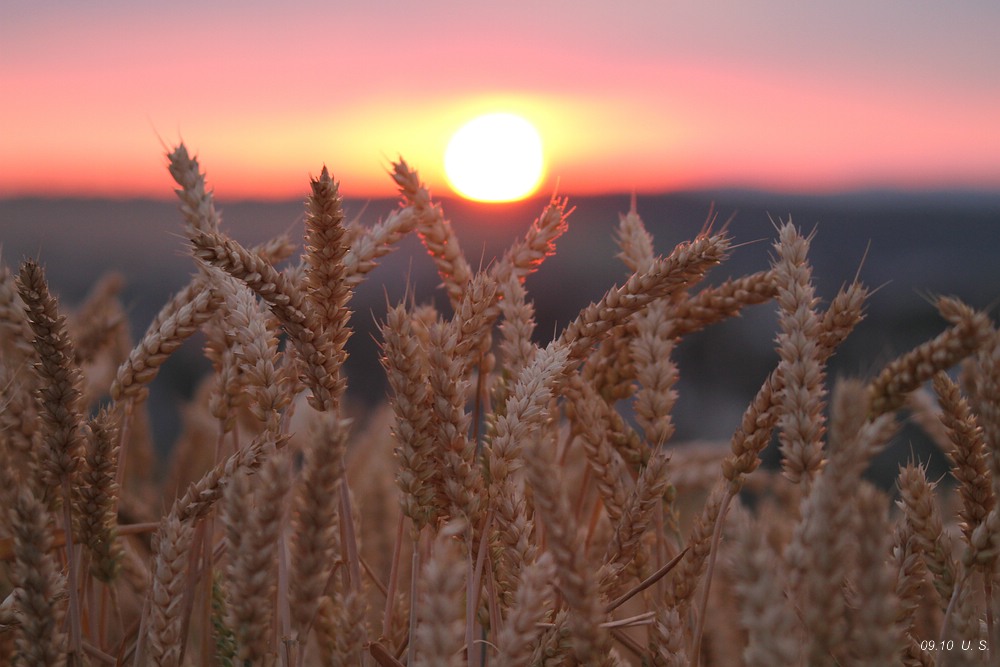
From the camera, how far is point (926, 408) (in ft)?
7.44

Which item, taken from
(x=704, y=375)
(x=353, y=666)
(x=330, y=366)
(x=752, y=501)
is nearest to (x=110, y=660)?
(x=353, y=666)

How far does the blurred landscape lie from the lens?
291 inches

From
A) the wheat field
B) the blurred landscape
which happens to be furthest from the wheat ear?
the blurred landscape

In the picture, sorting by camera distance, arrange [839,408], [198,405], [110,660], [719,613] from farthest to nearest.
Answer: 1. [198,405]
2. [719,613]
3. [110,660]
4. [839,408]

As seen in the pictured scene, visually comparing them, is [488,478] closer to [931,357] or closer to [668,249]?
[931,357]

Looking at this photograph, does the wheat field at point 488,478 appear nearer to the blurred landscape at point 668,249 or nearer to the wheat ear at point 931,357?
the wheat ear at point 931,357

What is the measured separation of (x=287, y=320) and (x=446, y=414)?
264 mm

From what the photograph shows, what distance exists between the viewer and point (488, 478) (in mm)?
1336

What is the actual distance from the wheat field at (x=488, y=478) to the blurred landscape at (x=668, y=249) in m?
4.02

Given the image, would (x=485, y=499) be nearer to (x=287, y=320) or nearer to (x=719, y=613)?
(x=287, y=320)

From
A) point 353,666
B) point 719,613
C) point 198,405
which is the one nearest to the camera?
point 353,666

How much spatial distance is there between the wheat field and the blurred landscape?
13.2ft

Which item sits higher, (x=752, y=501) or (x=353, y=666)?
(x=353, y=666)

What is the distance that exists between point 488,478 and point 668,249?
4.96 metres
